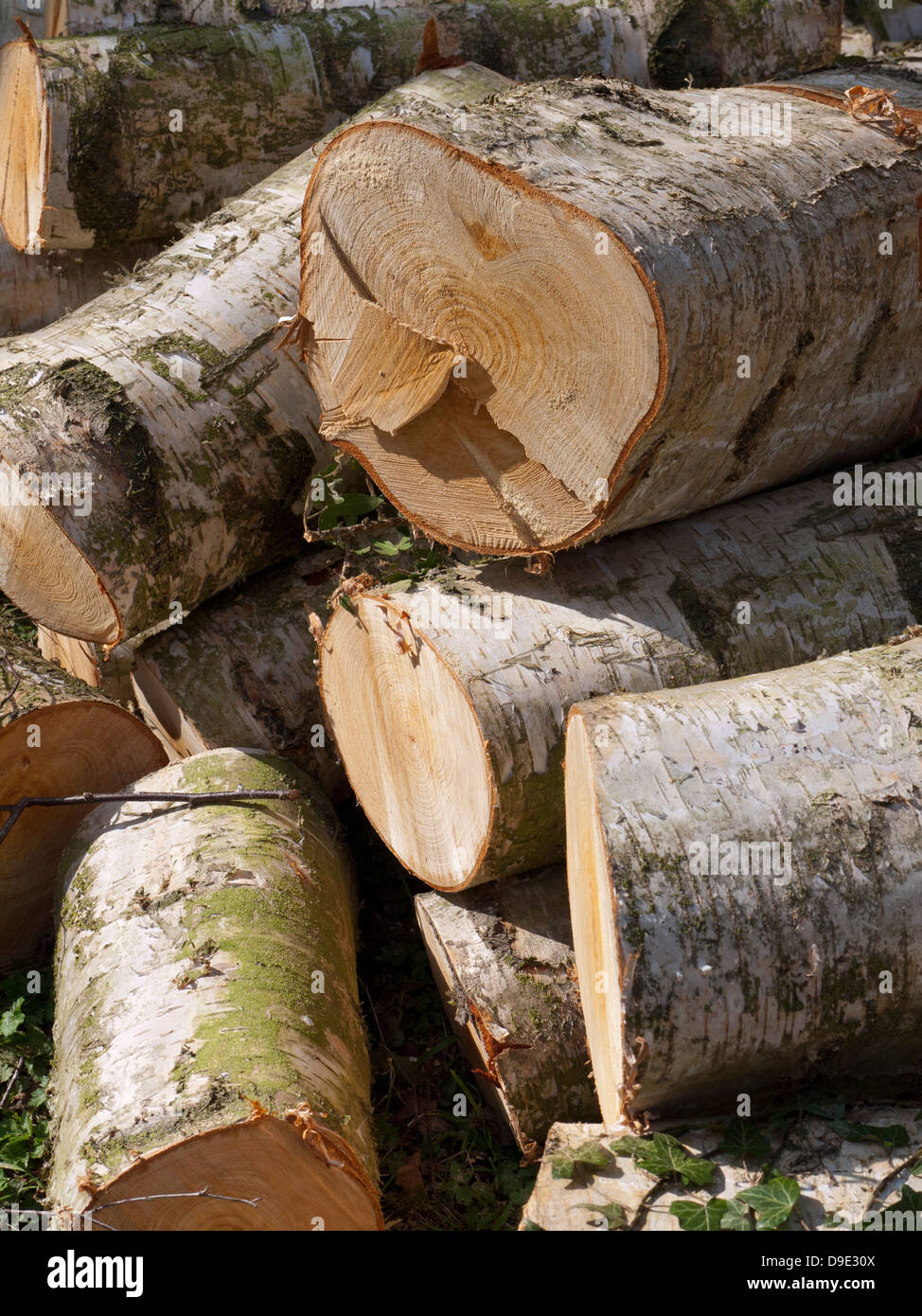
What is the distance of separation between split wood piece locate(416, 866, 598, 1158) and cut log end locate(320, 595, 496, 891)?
0.16 metres

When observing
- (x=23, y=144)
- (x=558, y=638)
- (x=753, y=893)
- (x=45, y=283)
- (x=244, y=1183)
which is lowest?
(x=244, y=1183)

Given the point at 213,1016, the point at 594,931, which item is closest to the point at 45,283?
the point at 213,1016

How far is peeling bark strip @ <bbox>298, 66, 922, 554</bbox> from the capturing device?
2711 mm

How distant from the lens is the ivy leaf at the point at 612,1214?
2252mm

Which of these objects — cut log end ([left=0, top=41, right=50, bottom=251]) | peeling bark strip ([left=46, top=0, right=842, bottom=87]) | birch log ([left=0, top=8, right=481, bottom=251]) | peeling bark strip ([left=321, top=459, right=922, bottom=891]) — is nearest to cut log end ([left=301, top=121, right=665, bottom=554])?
peeling bark strip ([left=321, top=459, right=922, bottom=891])

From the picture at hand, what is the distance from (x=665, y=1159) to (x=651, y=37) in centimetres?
417

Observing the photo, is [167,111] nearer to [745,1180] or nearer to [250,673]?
[250,673]

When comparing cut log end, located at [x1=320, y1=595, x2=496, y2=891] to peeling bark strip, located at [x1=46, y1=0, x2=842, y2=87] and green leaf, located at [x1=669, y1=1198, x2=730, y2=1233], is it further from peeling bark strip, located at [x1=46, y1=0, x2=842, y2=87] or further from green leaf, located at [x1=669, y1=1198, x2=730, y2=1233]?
peeling bark strip, located at [x1=46, y1=0, x2=842, y2=87]

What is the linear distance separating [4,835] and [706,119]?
3.02m

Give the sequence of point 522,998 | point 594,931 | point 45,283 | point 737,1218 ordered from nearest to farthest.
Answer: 1. point 737,1218
2. point 594,931
3. point 522,998
4. point 45,283

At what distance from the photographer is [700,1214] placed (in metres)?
2.23

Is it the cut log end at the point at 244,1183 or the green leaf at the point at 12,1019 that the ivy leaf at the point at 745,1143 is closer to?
the cut log end at the point at 244,1183

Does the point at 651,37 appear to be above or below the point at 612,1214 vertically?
above

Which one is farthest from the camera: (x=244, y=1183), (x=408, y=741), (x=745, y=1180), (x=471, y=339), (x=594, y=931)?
(x=408, y=741)
